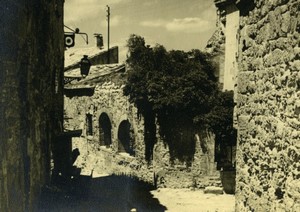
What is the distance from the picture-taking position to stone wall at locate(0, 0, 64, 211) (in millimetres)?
4926

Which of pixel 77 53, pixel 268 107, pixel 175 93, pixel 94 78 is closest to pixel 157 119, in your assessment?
Answer: pixel 175 93

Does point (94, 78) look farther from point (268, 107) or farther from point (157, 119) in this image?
point (268, 107)

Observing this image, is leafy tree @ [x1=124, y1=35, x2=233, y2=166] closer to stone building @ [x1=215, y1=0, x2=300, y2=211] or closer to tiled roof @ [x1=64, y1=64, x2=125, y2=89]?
tiled roof @ [x1=64, y1=64, x2=125, y2=89]

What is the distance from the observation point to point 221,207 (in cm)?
1112

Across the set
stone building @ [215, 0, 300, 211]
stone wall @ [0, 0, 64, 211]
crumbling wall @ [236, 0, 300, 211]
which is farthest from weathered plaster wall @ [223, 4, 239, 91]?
crumbling wall @ [236, 0, 300, 211]

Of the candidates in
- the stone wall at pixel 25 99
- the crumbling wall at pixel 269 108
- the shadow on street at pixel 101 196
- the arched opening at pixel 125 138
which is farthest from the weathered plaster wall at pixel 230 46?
the crumbling wall at pixel 269 108

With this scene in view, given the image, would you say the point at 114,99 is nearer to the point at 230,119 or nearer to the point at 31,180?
the point at 230,119

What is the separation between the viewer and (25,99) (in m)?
6.38

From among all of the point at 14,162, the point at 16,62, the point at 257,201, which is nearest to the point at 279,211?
the point at 257,201

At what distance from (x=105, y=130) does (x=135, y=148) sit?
102 inches

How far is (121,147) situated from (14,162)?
10283 mm

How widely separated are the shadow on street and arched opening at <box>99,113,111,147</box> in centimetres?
190

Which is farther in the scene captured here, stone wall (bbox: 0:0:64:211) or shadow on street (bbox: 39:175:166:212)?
shadow on street (bbox: 39:175:166:212)

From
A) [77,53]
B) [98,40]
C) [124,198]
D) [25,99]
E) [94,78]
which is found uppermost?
[98,40]
